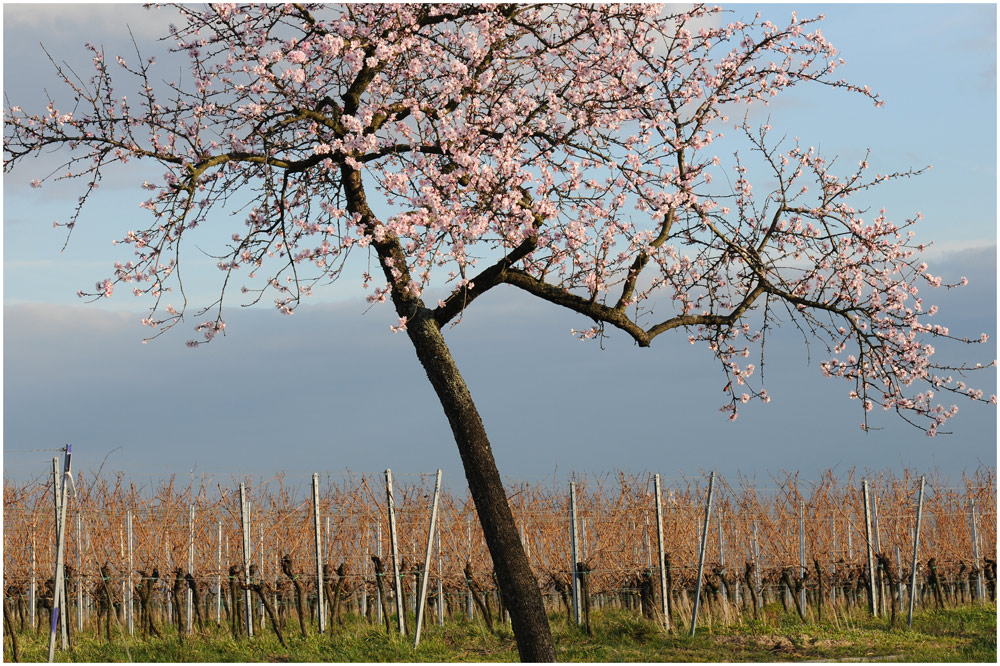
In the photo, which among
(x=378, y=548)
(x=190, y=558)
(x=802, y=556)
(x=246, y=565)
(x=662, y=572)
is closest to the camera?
(x=246, y=565)

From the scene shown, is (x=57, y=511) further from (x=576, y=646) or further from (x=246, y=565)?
(x=576, y=646)

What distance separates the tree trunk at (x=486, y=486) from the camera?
9109 millimetres

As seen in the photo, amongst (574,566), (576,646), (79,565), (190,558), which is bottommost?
(576,646)

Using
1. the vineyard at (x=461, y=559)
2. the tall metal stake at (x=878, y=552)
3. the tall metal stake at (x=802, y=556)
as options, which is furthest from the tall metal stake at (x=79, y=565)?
the tall metal stake at (x=878, y=552)

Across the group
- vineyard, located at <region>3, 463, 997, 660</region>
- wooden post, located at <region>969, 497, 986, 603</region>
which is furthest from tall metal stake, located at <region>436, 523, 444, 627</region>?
wooden post, located at <region>969, 497, 986, 603</region>

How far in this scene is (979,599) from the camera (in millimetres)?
15906

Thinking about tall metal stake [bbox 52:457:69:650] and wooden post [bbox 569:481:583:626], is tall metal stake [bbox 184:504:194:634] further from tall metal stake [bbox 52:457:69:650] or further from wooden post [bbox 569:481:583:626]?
wooden post [bbox 569:481:583:626]

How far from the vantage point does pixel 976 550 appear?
1597cm

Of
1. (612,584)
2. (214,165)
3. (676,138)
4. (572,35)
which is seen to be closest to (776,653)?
(612,584)

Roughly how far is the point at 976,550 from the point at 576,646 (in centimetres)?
831

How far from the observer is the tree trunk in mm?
9109

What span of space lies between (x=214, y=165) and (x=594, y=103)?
3.69m

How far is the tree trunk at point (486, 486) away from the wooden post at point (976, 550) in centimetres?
998

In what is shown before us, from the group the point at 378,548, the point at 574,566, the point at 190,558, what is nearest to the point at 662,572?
the point at 574,566
